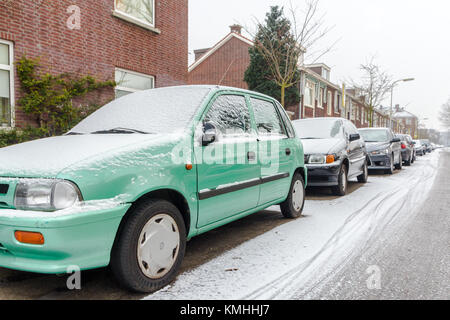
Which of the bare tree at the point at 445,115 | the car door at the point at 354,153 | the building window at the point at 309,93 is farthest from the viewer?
the bare tree at the point at 445,115

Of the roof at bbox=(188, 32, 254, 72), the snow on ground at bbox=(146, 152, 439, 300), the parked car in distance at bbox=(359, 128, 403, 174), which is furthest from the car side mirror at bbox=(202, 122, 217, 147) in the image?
the roof at bbox=(188, 32, 254, 72)

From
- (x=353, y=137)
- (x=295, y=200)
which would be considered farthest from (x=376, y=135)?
(x=295, y=200)

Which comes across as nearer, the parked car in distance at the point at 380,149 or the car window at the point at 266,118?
the car window at the point at 266,118

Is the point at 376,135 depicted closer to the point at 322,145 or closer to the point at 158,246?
the point at 322,145

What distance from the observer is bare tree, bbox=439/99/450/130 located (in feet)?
218

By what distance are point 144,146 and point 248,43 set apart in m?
25.4

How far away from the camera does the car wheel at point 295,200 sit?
527 centimetres

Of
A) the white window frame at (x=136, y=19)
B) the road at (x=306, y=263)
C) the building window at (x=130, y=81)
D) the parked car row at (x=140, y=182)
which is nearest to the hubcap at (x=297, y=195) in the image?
the road at (x=306, y=263)

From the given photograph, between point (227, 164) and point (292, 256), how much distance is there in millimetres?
1169

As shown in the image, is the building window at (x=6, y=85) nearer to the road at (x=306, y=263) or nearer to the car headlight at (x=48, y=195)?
the road at (x=306, y=263)

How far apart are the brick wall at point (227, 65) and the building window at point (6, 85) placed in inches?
788

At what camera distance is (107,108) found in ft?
13.4
